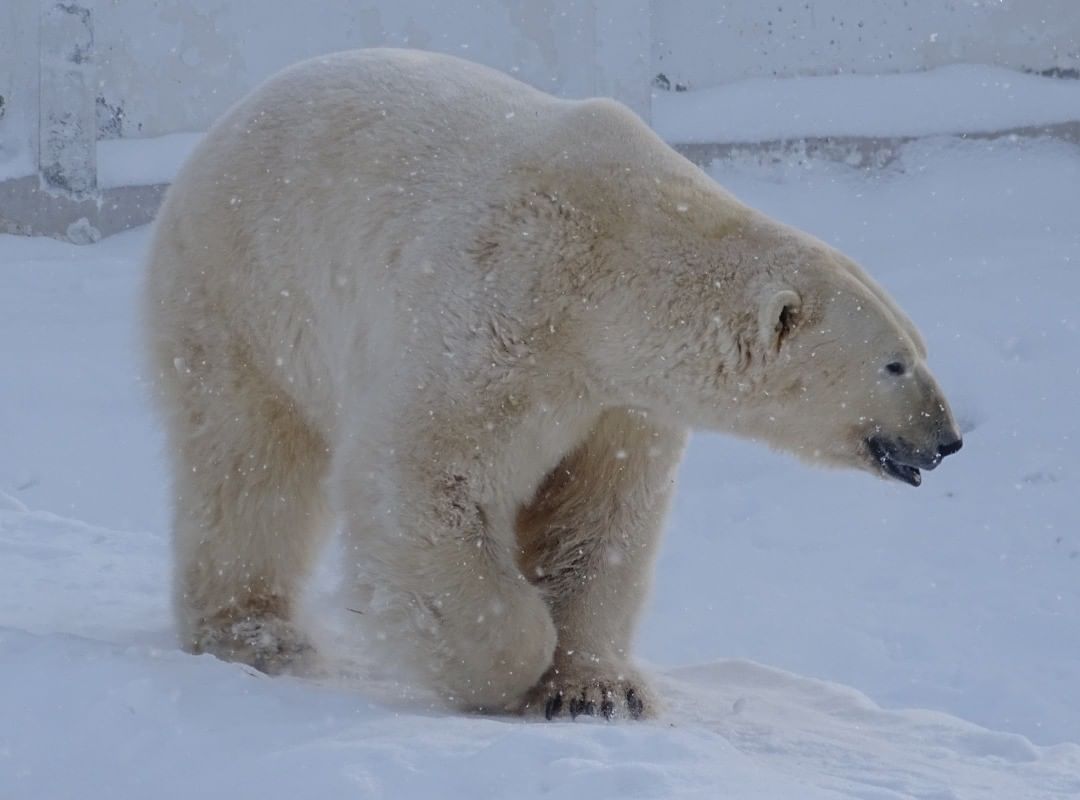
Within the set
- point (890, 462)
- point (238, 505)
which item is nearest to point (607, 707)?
point (890, 462)

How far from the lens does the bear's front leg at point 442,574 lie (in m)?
3.33

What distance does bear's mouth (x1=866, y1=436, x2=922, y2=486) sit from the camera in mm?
3486

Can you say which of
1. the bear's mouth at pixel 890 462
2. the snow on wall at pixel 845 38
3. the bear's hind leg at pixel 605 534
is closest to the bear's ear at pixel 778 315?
the bear's mouth at pixel 890 462

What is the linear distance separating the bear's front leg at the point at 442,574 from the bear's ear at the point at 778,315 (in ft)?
2.34

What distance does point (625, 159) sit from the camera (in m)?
3.60

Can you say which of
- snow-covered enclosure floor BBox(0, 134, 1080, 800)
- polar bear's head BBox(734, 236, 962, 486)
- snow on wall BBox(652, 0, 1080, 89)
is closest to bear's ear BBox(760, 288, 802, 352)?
polar bear's head BBox(734, 236, 962, 486)

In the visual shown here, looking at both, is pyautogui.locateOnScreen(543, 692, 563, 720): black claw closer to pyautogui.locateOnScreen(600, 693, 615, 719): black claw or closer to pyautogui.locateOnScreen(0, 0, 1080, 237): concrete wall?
pyautogui.locateOnScreen(600, 693, 615, 719): black claw

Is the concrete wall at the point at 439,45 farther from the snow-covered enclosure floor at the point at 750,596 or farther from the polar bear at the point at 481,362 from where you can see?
the polar bear at the point at 481,362

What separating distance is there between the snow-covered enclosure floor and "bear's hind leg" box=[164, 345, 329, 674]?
24 centimetres

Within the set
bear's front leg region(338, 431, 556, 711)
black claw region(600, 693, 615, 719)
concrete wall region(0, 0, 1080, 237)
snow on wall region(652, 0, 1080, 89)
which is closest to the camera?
bear's front leg region(338, 431, 556, 711)

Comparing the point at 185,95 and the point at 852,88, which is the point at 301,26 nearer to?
the point at 185,95

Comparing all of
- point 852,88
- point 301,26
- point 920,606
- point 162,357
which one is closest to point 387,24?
point 301,26

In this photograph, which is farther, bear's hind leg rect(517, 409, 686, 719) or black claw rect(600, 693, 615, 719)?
bear's hind leg rect(517, 409, 686, 719)

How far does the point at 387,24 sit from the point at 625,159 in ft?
21.9
